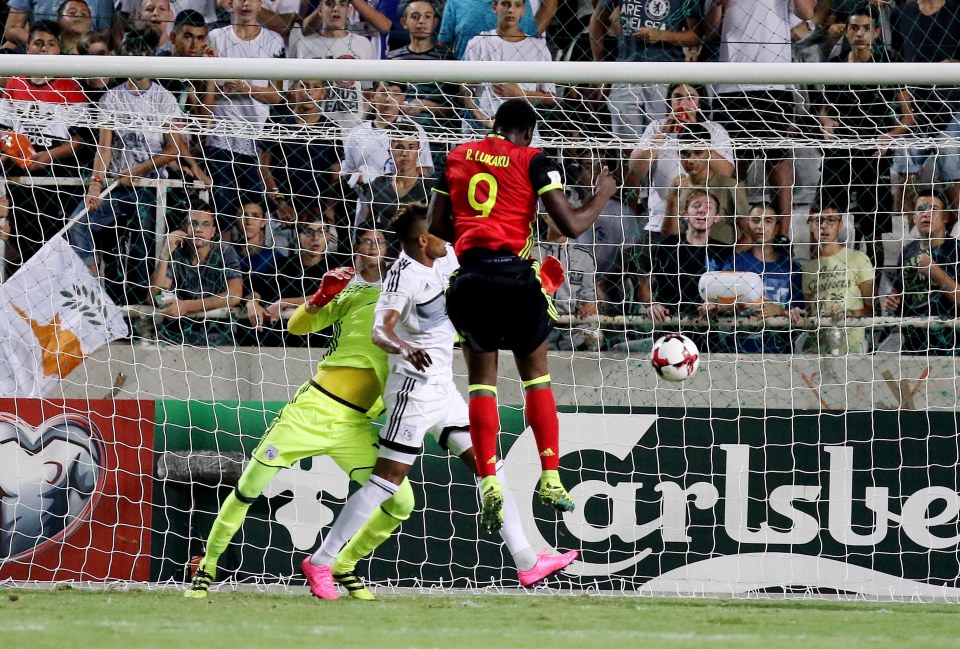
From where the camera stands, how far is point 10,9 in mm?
9891

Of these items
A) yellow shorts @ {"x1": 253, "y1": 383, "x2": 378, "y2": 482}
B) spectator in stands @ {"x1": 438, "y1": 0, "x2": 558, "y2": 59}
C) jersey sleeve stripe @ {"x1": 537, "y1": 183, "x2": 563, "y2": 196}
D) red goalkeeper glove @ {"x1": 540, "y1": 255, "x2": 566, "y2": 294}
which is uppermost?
spectator in stands @ {"x1": 438, "y1": 0, "x2": 558, "y2": 59}

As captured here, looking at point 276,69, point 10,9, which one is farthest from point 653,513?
point 10,9

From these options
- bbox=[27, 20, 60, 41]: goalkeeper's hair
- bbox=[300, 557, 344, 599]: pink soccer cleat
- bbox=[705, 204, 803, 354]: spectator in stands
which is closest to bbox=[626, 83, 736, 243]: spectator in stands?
bbox=[705, 204, 803, 354]: spectator in stands

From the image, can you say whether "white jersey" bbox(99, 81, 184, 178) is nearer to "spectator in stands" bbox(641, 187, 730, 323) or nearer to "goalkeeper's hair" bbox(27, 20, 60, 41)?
"goalkeeper's hair" bbox(27, 20, 60, 41)

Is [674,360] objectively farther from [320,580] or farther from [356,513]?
[320,580]

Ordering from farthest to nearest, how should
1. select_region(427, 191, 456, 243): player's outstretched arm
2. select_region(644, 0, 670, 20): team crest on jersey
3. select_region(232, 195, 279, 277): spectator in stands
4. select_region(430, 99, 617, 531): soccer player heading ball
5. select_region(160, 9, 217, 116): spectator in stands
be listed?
select_region(644, 0, 670, 20): team crest on jersey → select_region(160, 9, 217, 116): spectator in stands → select_region(232, 195, 279, 277): spectator in stands → select_region(427, 191, 456, 243): player's outstretched arm → select_region(430, 99, 617, 531): soccer player heading ball

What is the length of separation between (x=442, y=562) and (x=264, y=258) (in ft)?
8.41

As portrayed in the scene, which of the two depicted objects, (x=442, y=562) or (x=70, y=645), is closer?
(x=70, y=645)

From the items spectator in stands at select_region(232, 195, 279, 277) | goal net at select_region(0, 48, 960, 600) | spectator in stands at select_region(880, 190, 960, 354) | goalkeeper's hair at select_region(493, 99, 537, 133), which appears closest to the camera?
goalkeeper's hair at select_region(493, 99, 537, 133)

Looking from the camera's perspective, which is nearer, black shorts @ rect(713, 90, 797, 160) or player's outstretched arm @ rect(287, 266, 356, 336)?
player's outstretched arm @ rect(287, 266, 356, 336)

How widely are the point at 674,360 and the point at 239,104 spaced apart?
167 inches

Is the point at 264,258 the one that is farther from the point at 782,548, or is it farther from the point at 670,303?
the point at 782,548

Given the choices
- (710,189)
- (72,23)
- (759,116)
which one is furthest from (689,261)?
(72,23)

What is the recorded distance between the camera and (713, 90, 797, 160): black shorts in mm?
8789
